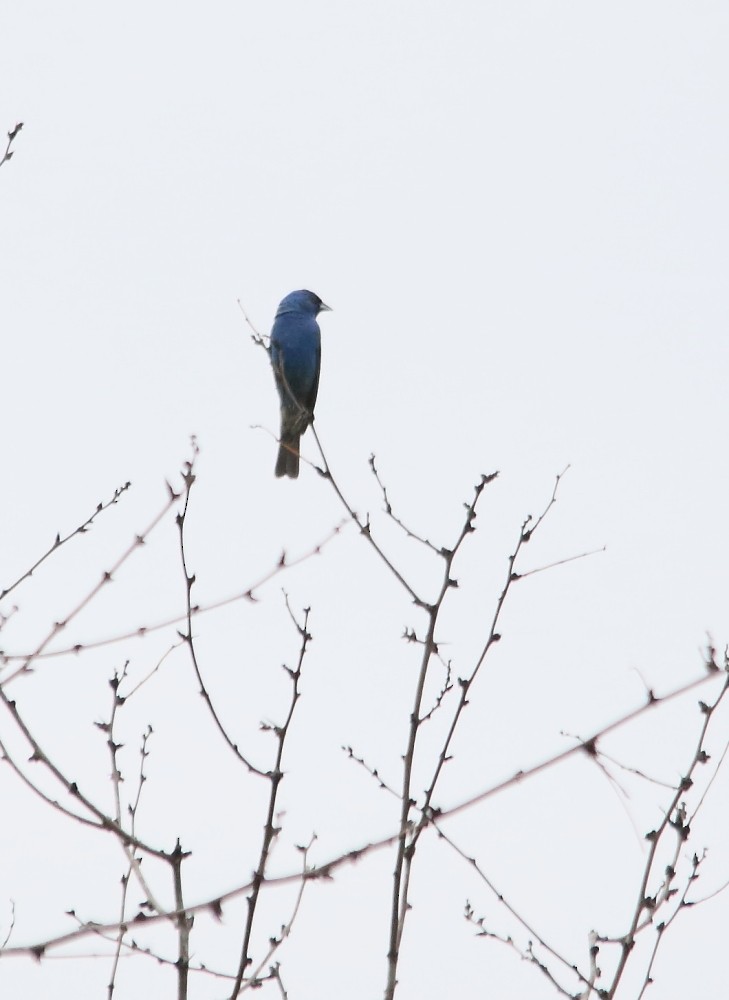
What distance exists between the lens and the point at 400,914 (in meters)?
2.72

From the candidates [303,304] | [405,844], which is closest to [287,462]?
[303,304]

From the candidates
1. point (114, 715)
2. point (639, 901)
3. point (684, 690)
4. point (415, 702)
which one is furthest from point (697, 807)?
point (114, 715)

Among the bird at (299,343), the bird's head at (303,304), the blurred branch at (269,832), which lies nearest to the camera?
the blurred branch at (269,832)

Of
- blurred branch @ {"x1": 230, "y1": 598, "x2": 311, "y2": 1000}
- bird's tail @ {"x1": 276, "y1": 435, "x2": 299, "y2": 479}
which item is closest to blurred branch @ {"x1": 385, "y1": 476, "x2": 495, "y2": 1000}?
blurred branch @ {"x1": 230, "y1": 598, "x2": 311, "y2": 1000}

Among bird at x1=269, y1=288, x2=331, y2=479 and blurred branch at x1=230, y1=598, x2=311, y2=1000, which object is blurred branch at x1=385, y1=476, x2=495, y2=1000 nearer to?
blurred branch at x1=230, y1=598, x2=311, y2=1000

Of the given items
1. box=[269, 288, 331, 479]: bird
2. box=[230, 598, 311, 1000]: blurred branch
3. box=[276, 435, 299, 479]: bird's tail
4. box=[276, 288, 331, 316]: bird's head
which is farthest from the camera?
box=[276, 288, 331, 316]: bird's head

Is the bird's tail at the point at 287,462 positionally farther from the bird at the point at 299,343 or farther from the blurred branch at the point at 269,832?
the blurred branch at the point at 269,832

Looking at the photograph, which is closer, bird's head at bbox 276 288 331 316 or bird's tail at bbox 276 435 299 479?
bird's tail at bbox 276 435 299 479

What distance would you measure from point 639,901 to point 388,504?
4.82 ft

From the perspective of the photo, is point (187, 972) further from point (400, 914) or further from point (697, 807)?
point (697, 807)

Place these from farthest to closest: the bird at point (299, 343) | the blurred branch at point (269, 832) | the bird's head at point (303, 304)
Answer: the bird's head at point (303, 304) < the bird at point (299, 343) < the blurred branch at point (269, 832)

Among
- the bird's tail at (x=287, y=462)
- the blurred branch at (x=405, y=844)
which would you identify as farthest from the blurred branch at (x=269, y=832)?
the bird's tail at (x=287, y=462)

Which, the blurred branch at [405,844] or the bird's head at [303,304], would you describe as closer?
the blurred branch at [405,844]

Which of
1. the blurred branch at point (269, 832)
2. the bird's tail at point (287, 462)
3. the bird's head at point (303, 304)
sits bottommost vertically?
the blurred branch at point (269, 832)
